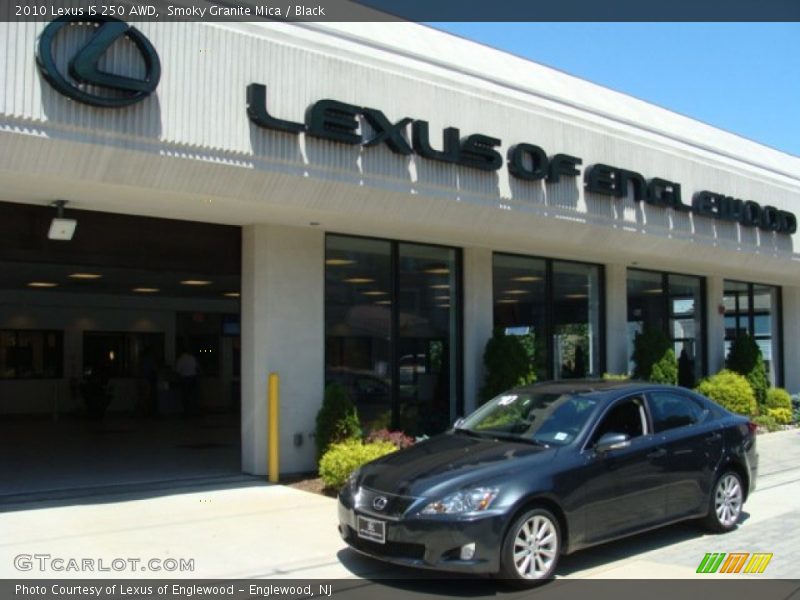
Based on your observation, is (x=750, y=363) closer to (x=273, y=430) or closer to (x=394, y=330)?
(x=394, y=330)

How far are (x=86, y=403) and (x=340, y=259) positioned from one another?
10.7m

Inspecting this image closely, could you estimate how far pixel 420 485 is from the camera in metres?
6.31

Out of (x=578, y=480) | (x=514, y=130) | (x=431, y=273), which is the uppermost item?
(x=514, y=130)

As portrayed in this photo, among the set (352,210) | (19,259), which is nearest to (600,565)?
(352,210)

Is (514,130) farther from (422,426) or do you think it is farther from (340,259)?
(422,426)

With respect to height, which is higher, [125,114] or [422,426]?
[125,114]

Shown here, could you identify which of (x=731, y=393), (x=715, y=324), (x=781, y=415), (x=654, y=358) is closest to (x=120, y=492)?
(x=654, y=358)

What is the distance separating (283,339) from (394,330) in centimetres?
212

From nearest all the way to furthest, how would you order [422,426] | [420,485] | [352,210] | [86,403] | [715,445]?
[420,485] → [715,445] → [352,210] → [422,426] → [86,403]

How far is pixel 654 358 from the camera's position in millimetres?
16547

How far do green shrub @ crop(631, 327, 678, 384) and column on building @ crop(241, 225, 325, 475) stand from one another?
7885mm

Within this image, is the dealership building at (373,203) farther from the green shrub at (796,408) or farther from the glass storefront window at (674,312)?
the green shrub at (796,408)

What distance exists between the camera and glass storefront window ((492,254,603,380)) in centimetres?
1448

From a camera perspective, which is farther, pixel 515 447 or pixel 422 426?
pixel 422 426
